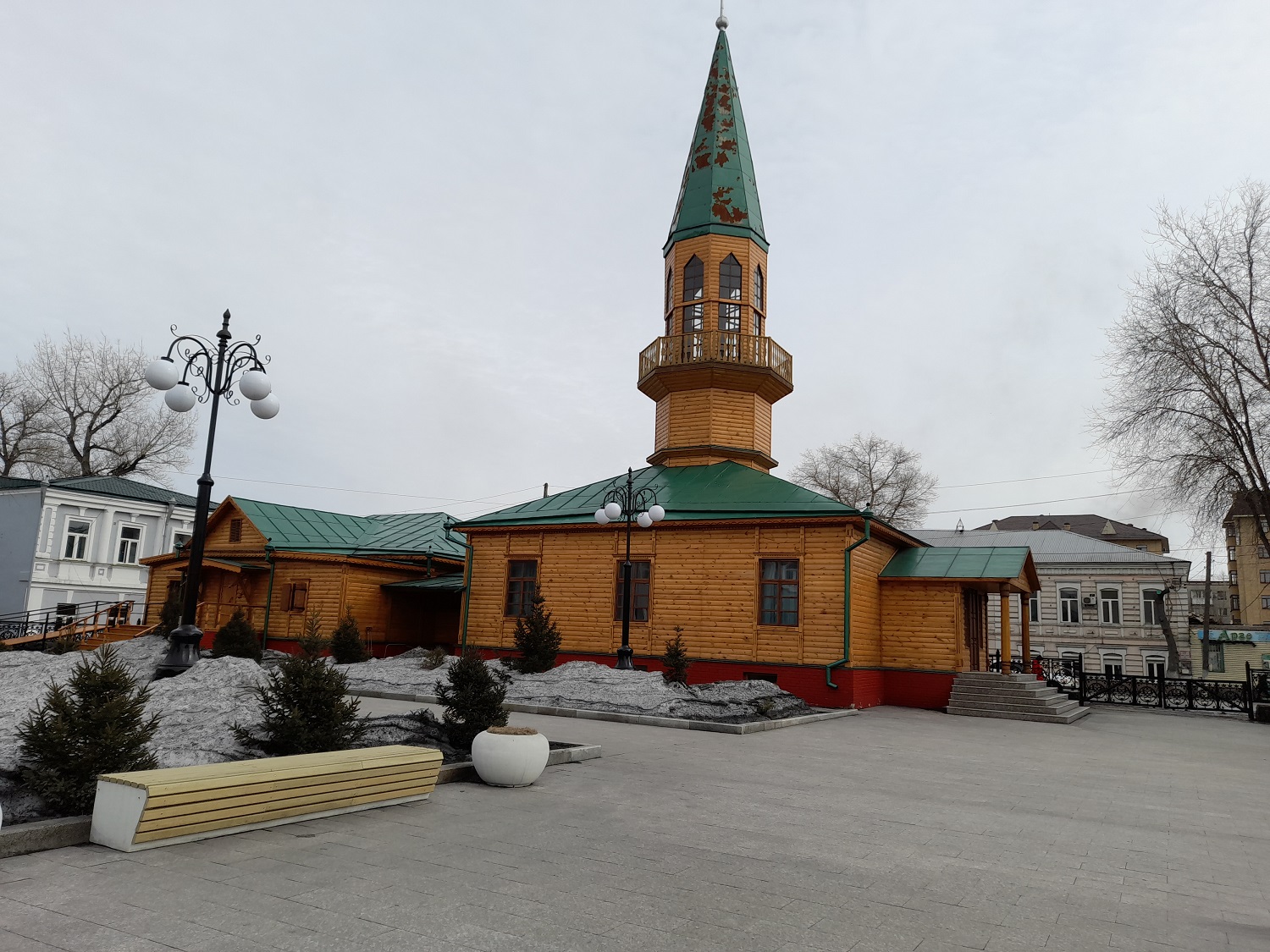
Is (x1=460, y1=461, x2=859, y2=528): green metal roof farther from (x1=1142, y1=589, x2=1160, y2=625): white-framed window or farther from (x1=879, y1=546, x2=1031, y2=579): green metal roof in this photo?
(x1=1142, y1=589, x2=1160, y2=625): white-framed window

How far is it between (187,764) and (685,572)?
13553mm

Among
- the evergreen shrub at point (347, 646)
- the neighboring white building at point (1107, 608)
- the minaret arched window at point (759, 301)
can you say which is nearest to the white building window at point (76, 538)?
the evergreen shrub at point (347, 646)

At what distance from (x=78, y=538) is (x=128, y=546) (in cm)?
202

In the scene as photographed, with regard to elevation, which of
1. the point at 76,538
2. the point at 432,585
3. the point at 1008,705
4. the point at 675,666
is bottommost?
the point at 1008,705

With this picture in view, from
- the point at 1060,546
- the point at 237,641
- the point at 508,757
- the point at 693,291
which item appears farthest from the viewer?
the point at 1060,546

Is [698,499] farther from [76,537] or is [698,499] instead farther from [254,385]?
[76,537]

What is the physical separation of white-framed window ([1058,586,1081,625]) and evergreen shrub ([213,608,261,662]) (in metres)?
36.2

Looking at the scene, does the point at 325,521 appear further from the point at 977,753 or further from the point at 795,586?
the point at 977,753

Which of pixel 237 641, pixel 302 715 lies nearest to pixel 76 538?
pixel 237 641

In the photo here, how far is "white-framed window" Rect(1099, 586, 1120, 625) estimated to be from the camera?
40438 mm

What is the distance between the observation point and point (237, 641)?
71.1 ft

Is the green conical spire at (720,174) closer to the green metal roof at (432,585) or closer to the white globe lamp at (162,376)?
the green metal roof at (432,585)

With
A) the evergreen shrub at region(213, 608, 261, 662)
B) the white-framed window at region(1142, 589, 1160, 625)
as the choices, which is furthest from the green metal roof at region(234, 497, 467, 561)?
the white-framed window at region(1142, 589, 1160, 625)

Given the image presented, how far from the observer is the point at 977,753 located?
39.4ft
